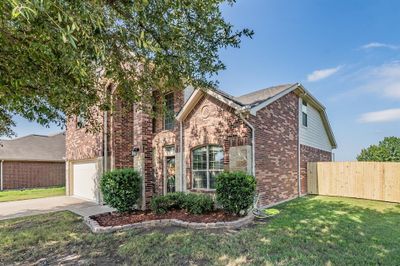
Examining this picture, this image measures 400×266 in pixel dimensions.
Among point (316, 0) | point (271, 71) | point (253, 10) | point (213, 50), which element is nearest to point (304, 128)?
point (271, 71)

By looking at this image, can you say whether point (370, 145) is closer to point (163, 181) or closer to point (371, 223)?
point (371, 223)

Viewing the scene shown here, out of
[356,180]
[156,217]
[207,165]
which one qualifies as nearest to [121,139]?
[207,165]

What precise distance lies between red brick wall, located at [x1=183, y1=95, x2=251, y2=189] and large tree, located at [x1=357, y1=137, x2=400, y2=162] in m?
15.8

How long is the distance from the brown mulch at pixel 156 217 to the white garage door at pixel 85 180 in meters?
5.01

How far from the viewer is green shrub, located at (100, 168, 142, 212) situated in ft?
28.6

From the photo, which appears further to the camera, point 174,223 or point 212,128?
point 212,128

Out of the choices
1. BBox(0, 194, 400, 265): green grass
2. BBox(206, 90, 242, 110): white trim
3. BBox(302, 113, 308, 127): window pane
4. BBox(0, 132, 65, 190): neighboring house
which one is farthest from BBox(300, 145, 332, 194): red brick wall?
BBox(0, 132, 65, 190): neighboring house

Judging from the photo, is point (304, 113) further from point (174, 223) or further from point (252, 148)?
point (174, 223)

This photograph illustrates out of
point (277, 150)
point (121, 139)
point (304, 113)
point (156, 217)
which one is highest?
point (304, 113)

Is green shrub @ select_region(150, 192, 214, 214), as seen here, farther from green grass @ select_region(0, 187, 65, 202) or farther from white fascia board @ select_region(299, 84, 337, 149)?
green grass @ select_region(0, 187, 65, 202)

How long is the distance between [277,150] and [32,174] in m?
22.1

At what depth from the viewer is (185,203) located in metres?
8.54

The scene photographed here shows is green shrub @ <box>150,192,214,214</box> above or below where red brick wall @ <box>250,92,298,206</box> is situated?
below

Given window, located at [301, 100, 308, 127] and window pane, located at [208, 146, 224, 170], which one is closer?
window pane, located at [208, 146, 224, 170]
